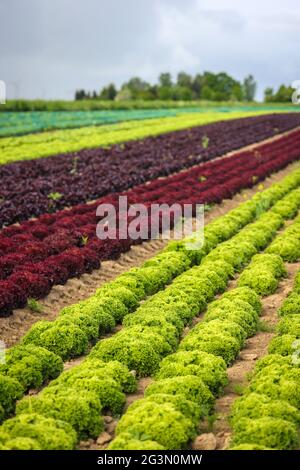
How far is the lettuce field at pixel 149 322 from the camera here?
7051mm

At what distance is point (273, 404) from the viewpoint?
7145mm

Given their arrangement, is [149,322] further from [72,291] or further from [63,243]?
[63,243]

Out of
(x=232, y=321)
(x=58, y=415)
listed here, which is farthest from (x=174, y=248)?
(x=58, y=415)

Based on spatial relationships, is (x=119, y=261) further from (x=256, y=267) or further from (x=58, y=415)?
(x=58, y=415)

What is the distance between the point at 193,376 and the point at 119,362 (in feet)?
4.08

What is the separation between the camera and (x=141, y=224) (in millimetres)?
16344

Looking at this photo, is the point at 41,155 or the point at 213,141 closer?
the point at 41,155

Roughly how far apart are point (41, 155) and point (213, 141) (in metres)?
12.3

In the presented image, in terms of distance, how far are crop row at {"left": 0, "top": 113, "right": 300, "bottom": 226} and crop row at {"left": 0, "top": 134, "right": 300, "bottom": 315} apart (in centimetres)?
172

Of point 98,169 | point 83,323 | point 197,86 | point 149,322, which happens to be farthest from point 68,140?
point 197,86

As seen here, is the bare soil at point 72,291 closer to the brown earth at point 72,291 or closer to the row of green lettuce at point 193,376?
the brown earth at point 72,291

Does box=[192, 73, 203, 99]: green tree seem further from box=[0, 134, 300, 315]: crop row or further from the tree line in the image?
box=[0, 134, 300, 315]: crop row

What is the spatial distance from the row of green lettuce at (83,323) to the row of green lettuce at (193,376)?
0.88 metres

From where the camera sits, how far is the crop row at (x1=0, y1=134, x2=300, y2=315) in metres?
11.6
